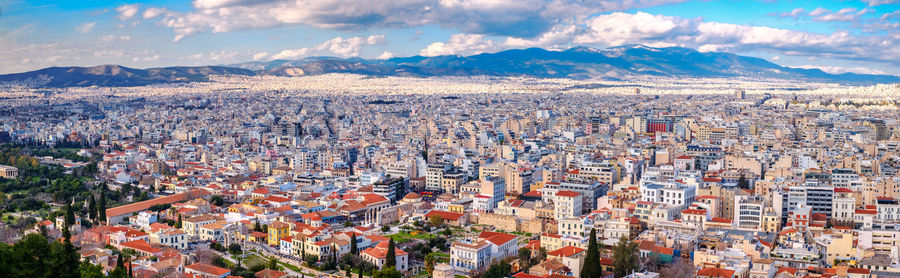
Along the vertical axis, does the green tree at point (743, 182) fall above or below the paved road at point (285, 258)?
above

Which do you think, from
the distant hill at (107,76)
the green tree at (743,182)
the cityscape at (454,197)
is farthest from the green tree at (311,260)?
the distant hill at (107,76)

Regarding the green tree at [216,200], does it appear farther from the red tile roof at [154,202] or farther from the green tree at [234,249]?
the green tree at [234,249]

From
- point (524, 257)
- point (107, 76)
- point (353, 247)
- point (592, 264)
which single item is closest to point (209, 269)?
point (353, 247)

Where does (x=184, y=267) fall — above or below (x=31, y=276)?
below

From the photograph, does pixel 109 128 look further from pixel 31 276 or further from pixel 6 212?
pixel 31 276

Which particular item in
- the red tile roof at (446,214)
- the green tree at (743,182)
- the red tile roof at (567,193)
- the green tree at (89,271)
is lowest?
the red tile roof at (446,214)

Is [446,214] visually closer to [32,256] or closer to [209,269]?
[209,269]

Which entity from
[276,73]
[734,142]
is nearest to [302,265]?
[734,142]

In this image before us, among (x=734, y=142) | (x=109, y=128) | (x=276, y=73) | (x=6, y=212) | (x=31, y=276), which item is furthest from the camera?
(x=276, y=73)

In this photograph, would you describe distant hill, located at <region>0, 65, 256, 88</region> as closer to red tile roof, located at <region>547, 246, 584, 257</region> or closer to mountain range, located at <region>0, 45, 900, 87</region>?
mountain range, located at <region>0, 45, 900, 87</region>
